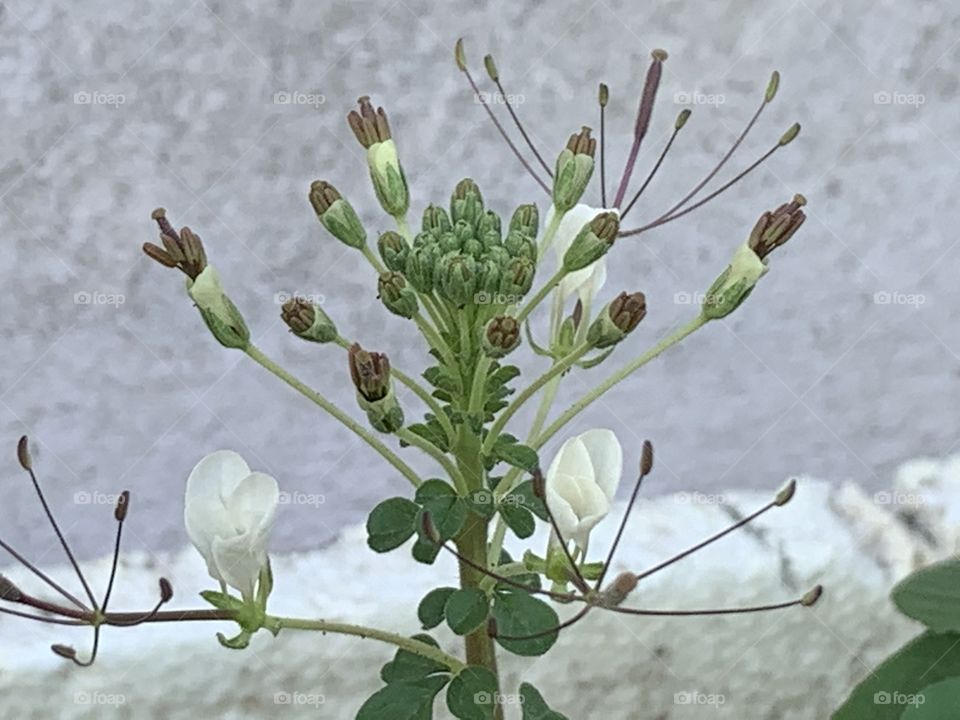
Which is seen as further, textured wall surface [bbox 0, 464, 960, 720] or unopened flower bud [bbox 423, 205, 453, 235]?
textured wall surface [bbox 0, 464, 960, 720]

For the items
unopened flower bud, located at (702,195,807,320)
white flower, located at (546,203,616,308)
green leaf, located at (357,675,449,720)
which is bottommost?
green leaf, located at (357,675,449,720)

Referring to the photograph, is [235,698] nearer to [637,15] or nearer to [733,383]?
[733,383]

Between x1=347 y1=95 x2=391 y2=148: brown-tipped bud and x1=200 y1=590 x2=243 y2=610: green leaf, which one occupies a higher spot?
x1=347 y1=95 x2=391 y2=148: brown-tipped bud

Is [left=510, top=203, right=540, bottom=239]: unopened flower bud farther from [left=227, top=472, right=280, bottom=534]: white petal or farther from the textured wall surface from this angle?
the textured wall surface

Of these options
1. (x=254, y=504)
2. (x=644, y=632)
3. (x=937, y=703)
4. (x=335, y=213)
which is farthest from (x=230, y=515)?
(x=644, y=632)

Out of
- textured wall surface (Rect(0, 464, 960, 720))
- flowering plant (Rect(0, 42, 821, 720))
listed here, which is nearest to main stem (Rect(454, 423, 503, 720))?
flowering plant (Rect(0, 42, 821, 720))

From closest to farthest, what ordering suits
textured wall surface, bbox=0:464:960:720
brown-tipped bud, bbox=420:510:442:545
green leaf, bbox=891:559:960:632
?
brown-tipped bud, bbox=420:510:442:545
green leaf, bbox=891:559:960:632
textured wall surface, bbox=0:464:960:720

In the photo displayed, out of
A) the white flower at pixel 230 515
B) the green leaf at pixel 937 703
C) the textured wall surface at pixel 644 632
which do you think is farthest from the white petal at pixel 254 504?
the textured wall surface at pixel 644 632

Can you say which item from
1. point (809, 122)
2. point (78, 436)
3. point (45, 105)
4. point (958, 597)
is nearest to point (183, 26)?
point (45, 105)
